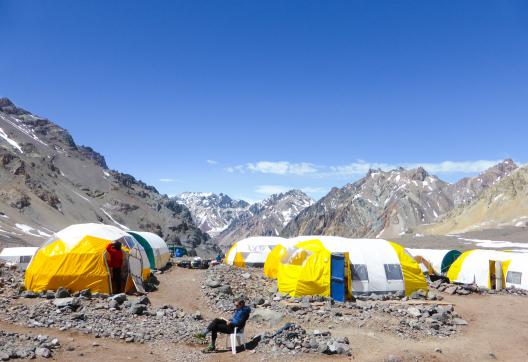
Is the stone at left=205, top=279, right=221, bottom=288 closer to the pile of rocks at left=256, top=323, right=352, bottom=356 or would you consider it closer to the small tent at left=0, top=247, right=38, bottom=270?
the pile of rocks at left=256, top=323, right=352, bottom=356

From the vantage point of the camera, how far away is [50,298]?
18.8 metres

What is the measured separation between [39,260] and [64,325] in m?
7.49

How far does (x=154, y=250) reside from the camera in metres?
35.7

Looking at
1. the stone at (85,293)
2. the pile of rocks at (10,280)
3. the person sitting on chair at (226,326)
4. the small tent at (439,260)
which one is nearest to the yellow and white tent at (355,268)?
the person sitting on chair at (226,326)

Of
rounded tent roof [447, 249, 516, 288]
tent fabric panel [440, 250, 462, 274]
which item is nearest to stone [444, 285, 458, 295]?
rounded tent roof [447, 249, 516, 288]

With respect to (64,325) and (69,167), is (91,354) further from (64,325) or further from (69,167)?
(69,167)

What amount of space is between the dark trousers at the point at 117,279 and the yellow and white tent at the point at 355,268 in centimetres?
861

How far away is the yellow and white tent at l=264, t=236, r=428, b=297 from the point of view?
2275cm

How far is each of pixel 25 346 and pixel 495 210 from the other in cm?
16457

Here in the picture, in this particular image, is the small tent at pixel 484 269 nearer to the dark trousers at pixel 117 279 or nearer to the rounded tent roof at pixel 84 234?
the dark trousers at pixel 117 279

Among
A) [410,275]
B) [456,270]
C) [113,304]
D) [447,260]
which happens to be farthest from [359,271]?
[447,260]

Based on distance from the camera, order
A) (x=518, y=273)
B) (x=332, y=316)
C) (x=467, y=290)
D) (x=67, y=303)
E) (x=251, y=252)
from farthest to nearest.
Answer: (x=251, y=252) → (x=518, y=273) → (x=467, y=290) → (x=332, y=316) → (x=67, y=303)

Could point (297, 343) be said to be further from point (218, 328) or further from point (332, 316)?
point (332, 316)

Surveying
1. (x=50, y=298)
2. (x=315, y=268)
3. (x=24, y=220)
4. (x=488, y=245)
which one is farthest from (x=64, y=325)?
(x=24, y=220)
